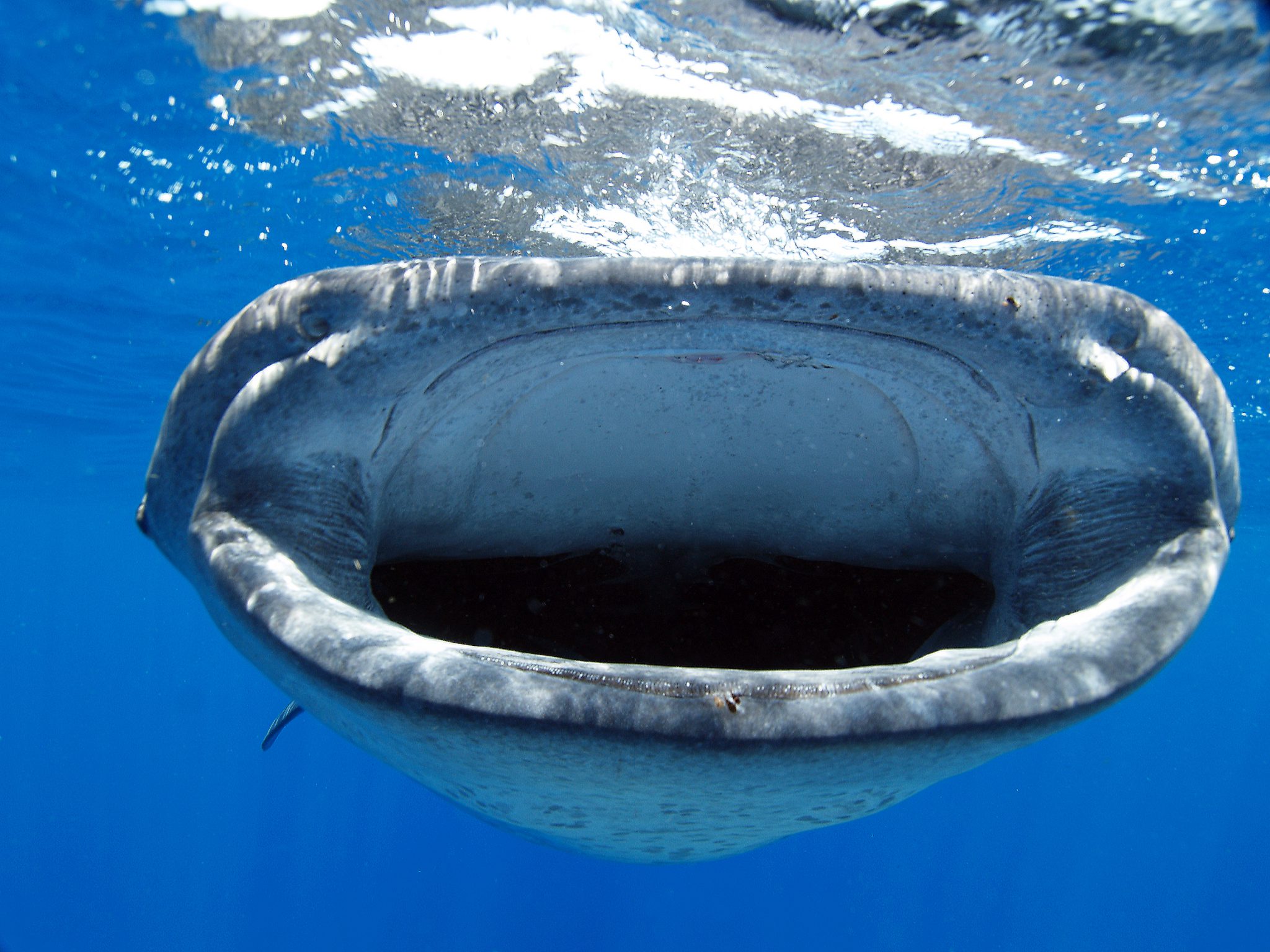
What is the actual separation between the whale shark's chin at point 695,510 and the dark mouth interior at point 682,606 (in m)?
0.01

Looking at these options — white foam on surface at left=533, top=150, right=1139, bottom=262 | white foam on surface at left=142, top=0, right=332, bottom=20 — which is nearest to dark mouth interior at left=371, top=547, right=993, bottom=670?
white foam on surface at left=142, top=0, right=332, bottom=20

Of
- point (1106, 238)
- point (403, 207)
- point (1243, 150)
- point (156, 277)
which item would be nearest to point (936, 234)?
point (1106, 238)

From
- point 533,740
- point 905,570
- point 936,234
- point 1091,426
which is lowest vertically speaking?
point 905,570

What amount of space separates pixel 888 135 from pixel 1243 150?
282cm

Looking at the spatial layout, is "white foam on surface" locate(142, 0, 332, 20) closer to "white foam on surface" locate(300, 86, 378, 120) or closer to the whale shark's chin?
"white foam on surface" locate(300, 86, 378, 120)

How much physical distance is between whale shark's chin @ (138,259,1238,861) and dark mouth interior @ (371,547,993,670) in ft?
0.05

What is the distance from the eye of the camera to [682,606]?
2.88 metres

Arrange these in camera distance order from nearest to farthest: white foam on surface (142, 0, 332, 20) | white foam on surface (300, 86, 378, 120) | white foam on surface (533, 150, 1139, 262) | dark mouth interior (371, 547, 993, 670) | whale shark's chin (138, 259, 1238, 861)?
1. whale shark's chin (138, 259, 1238, 861)
2. dark mouth interior (371, 547, 993, 670)
3. white foam on surface (142, 0, 332, 20)
4. white foam on surface (300, 86, 378, 120)
5. white foam on surface (533, 150, 1139, 262)

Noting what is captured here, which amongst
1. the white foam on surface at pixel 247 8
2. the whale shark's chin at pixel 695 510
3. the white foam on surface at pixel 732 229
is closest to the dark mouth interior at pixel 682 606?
the whale shark's chin at pixel 695 510

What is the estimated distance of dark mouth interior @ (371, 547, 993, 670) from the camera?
2.59 m

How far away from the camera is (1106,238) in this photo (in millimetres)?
7621

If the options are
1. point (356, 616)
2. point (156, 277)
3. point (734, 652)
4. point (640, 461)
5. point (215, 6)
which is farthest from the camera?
point (156, 277)

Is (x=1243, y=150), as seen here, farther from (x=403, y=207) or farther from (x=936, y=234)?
(x=403, y=207)

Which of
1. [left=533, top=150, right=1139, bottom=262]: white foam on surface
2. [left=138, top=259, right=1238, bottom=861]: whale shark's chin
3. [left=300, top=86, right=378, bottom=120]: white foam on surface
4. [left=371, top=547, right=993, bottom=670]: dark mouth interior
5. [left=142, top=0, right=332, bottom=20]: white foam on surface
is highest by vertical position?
[left=142, top=0, right=332, bottom=20]: white foam on surface
